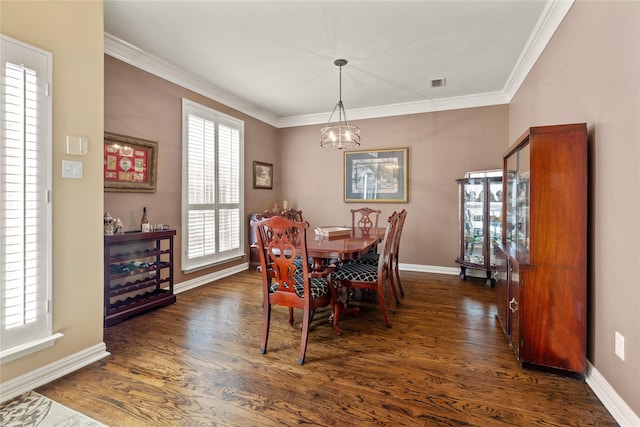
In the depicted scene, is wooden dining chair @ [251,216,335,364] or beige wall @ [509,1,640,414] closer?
beige wall @ [509,1,640,414]

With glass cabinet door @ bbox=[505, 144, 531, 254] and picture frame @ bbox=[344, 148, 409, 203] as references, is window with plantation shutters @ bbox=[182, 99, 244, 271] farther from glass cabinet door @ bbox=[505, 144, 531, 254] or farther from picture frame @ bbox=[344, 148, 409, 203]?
glass cabinet door @ bbox=[505, 144, 531, 254]

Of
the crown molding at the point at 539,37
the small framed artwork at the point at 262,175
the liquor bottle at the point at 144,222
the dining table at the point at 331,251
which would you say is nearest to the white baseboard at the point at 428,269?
the dining table at the point at 331,251

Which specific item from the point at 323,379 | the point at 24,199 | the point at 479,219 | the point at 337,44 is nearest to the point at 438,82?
the point at 337,44

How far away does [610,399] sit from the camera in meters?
1.67

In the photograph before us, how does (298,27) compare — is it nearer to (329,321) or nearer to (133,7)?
(133,7)

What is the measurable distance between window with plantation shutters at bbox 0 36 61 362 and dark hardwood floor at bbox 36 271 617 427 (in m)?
0.40

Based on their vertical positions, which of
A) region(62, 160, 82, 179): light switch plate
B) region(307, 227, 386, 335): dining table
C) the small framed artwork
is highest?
the small framed artwork

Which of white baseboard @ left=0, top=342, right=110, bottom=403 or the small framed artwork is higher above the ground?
the small framed artwork

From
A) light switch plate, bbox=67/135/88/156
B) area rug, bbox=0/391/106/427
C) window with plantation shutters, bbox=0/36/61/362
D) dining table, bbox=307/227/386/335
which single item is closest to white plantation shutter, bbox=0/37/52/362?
window with plantation shutters, bbox=0/36/61/362

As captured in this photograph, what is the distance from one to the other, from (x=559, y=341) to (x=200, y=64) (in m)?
4.19

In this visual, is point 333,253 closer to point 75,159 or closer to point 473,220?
point 75,159

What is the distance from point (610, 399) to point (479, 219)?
2.85 metres

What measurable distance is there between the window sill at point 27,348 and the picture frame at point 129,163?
5.05ft

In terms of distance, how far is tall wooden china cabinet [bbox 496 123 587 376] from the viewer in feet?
6.27
